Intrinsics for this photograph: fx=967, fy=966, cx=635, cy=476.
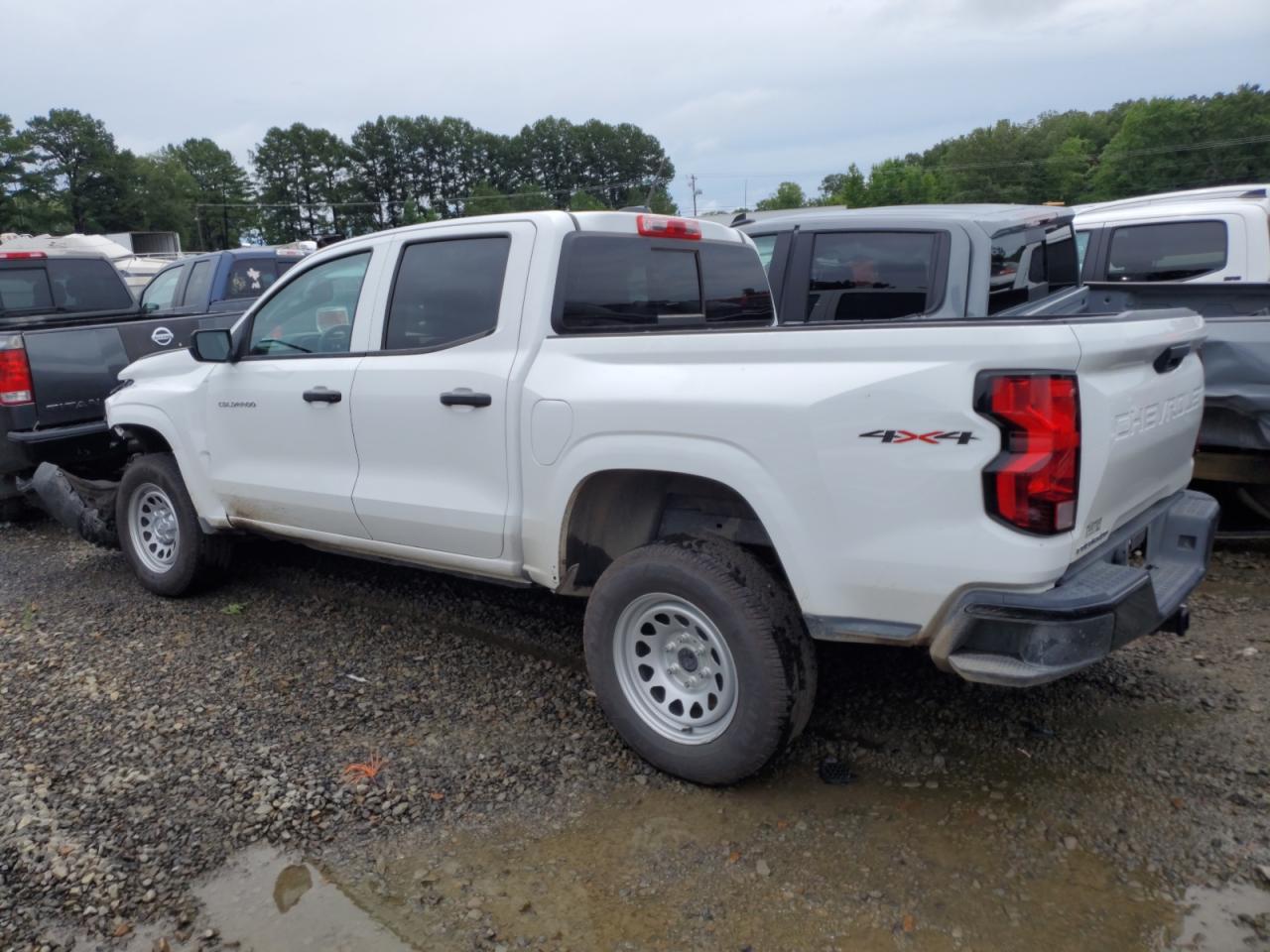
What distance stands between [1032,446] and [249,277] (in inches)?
414

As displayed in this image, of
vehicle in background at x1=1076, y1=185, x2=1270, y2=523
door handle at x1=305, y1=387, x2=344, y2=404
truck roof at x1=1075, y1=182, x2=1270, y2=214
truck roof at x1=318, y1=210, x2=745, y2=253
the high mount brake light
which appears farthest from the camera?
truck roof at x1=1075, y1=182, x2=1270, y2=214

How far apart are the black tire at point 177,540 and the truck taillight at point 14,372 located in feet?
4.99

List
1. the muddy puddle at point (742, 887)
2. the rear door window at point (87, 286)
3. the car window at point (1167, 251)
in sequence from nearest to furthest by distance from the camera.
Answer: the muddy puddle at point (742, 887), the car window at point (1167, 251), the rear door window at point (87, 286)

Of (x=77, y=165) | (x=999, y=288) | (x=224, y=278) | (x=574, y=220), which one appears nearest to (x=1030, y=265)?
(x=999, y=288)

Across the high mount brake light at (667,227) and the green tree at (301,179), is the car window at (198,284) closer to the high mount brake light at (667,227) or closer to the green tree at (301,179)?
the high mount brake light at (667,227)

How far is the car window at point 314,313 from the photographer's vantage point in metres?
4.49

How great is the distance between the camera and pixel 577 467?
350cm

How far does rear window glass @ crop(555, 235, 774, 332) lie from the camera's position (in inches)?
152

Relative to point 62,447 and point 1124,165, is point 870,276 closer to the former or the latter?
point 62,447

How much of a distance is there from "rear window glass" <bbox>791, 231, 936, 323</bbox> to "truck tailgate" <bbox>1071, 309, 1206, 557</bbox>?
2.44m

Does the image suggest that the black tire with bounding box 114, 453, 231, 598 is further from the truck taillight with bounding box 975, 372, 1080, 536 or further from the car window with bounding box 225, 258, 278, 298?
the car window with bounding box 225, 258, 278, 298

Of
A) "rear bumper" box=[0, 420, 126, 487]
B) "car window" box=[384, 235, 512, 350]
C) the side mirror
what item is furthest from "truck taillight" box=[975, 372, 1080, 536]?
"rear bumper" box=[0, 420, 126, 487]

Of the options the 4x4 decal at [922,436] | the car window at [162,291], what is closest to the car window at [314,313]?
the 4x4 decal at [922,436]

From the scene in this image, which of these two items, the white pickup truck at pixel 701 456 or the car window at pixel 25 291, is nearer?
the white pickup truck at pixel 701 456
